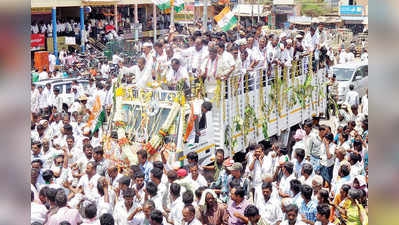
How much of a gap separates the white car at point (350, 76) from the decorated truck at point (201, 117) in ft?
9.80

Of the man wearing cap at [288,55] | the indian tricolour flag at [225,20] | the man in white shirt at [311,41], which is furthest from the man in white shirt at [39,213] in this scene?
the indian tricolour flag at [225,20]

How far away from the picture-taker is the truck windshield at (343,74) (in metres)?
10.9

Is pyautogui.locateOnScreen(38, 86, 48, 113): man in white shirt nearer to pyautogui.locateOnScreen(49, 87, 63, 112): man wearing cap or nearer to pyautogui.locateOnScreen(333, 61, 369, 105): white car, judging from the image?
pyautogui.locateOnScreen(49, 87, 63, 112): man wearing cap

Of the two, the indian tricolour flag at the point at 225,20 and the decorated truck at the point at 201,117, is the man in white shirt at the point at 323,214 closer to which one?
the decorated truck at the point at 201,117

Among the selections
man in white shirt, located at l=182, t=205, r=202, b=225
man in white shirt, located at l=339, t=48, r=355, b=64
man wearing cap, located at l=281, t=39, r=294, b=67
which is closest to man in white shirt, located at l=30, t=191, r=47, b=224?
man in white shirt, located at l=182, t=205, r=202, b=225

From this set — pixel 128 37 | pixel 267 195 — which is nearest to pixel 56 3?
pixel 128 37

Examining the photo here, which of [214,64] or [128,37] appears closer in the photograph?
[214,64]

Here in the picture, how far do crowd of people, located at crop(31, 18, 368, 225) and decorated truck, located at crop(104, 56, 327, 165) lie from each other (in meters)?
0.17

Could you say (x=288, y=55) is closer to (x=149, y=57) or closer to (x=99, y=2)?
(x=149, y=57)

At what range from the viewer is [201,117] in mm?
6539

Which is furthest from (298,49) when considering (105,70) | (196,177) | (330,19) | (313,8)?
(330,19)
